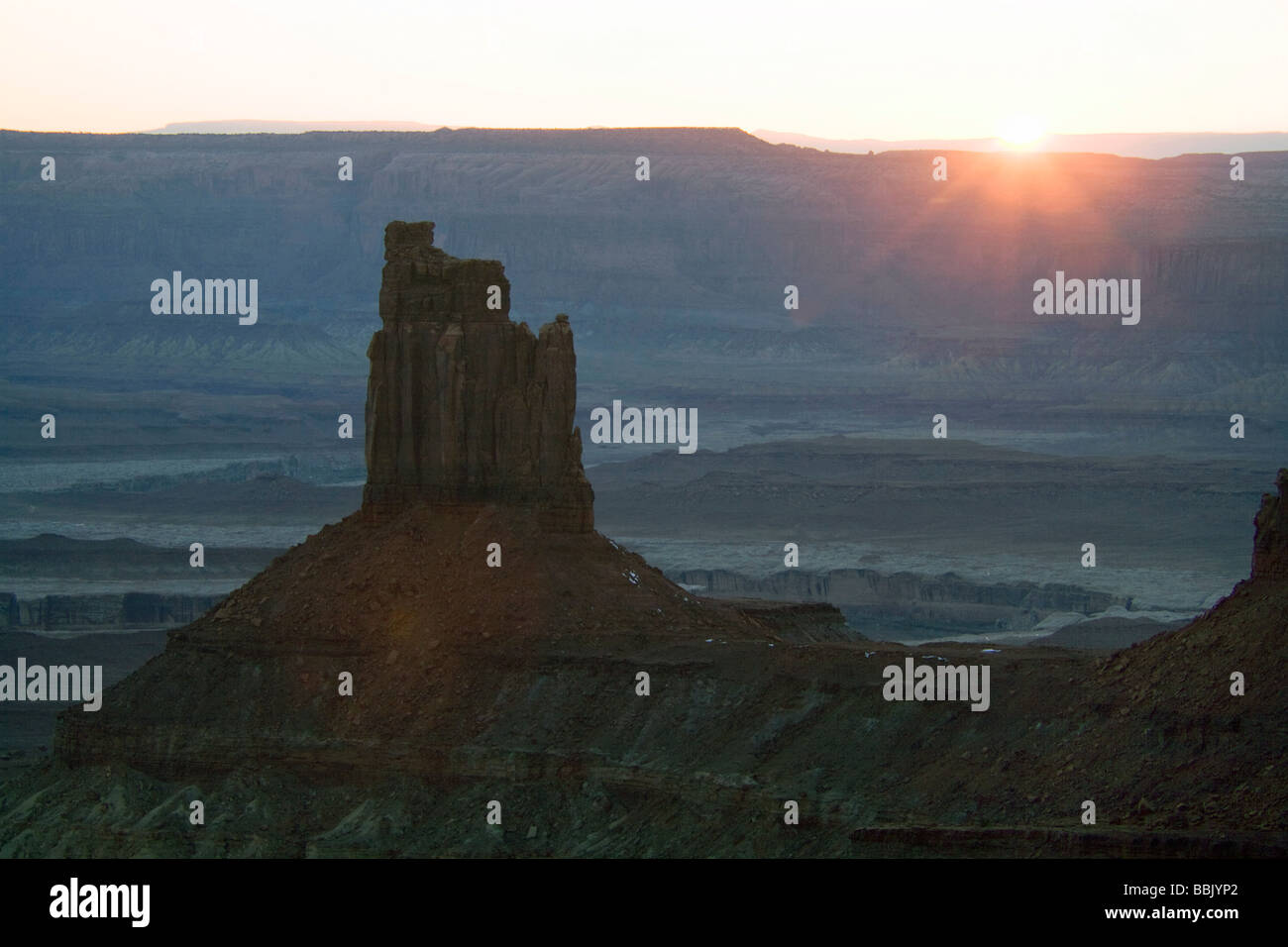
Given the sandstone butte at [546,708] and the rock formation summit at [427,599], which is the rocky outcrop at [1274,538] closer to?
the sandstone butte at [546,708]

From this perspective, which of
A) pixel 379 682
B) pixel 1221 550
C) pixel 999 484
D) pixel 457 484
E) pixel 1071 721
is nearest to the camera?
pixel 1071 721

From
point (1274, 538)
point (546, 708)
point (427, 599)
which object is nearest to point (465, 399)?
point (427, 599)

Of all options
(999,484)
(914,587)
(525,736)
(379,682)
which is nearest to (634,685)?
(525,736)

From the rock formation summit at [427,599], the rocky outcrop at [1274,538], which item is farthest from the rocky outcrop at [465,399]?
the rocky outcrop at [1274,538]

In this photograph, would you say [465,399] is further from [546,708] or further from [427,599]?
[546,708]

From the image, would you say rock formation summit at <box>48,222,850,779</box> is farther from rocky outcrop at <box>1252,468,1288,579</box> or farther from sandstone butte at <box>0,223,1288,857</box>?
rocky outcrop at <box>1252,468,1288,579</box>

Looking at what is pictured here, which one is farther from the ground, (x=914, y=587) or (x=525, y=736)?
(x=914, y=587)
